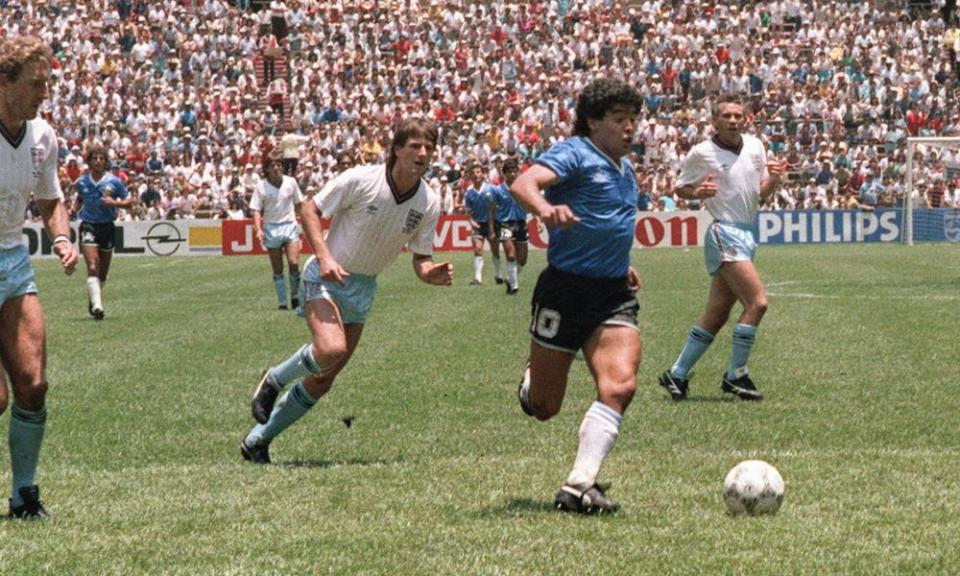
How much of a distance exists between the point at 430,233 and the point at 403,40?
42913 mm

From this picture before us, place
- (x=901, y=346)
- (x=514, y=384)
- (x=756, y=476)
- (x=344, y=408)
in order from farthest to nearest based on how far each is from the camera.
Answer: (x=901, y=346)
(x=514, y=384)
(x=344, y=408)
(x=756, y=476)

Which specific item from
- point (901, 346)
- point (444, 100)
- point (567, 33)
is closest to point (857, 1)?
point (567, 33)

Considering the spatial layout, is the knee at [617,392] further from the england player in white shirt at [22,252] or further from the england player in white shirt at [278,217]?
the england player in white shirt at [278,217]

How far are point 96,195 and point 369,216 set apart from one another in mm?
13811

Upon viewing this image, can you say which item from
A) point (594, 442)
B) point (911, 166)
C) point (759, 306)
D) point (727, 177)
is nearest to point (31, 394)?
point (594, 442)

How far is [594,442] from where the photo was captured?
7781mm

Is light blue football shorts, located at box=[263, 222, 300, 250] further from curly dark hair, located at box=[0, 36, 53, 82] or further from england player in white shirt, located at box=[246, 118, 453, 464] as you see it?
curly dark hair, located at box=[0, 36, 53, 82]

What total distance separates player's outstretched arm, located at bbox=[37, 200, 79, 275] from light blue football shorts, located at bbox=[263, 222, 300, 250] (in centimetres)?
1551

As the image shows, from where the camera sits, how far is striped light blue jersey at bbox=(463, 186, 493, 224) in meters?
29.3

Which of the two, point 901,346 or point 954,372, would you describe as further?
point 901,346

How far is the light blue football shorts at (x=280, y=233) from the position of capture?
78.3ft

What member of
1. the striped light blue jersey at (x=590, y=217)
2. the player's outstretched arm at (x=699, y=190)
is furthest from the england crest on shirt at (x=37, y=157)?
the player's outstretched arm at (x=699, y=190)

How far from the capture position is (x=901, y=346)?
53.9 feet

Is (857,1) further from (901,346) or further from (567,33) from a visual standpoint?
(901,346)
